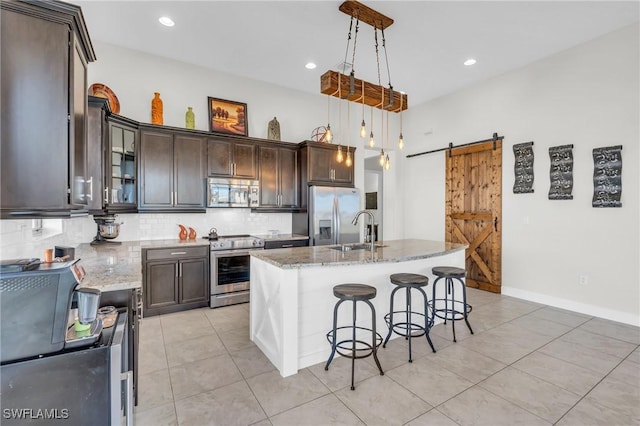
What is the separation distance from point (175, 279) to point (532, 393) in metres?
3.84

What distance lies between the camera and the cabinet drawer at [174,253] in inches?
144

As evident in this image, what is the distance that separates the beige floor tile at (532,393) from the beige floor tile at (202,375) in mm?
2028

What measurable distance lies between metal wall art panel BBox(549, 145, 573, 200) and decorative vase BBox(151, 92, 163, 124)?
548cm

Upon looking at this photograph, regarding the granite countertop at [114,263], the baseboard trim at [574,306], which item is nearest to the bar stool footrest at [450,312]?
the baseboard trim at [574,306]

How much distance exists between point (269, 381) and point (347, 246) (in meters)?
1.62

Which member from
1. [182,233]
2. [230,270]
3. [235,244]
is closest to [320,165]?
[235,244]

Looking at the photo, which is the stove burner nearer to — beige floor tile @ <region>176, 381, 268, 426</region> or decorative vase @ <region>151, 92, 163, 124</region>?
decorative vase @ <region>151, 92, 163, 124</region>

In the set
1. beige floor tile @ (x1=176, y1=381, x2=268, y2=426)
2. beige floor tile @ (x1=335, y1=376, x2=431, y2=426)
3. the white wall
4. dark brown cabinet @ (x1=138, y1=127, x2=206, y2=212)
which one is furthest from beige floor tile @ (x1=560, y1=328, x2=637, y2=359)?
dark brown cabinet @ (x1=138, y1=127, x2=206, y2=212)

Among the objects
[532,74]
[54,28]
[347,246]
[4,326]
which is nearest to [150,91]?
[54,28]

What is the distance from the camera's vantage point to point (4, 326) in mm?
1113

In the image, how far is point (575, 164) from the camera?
3.97m

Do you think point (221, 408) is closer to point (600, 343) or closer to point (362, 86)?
point (362, 86)

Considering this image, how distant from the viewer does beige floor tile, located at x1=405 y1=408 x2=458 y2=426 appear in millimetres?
1901

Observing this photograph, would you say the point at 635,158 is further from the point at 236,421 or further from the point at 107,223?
the point at 107,223
